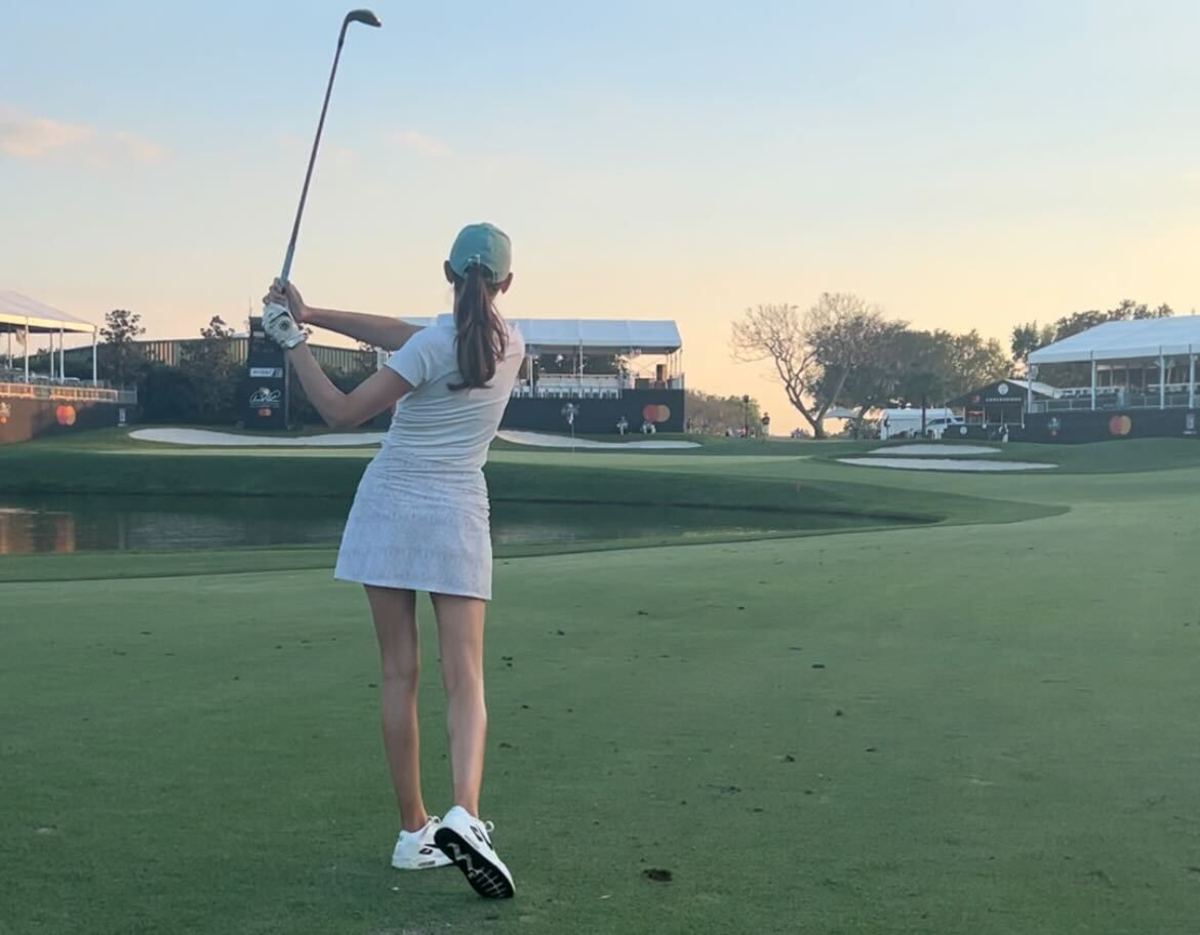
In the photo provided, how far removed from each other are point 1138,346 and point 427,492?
76535 millimetres

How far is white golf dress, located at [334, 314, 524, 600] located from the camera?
4246 millimetres

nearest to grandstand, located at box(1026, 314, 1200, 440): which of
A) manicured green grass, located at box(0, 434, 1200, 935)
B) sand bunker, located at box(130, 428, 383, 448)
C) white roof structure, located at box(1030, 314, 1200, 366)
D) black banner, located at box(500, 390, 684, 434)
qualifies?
A: white roof structure, located at box(1030, 314, 1200, 366)

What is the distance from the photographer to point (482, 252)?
431 cm

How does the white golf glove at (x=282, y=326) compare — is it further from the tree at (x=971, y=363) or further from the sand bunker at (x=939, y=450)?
the tree at (x=971, y=363)

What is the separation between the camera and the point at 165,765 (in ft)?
17.5

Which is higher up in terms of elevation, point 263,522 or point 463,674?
point 463,674

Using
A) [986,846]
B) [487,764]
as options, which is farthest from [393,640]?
[986,846]

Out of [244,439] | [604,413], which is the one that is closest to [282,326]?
[244,439]

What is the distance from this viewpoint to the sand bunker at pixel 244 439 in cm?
5534

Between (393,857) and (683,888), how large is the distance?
3.08 feet

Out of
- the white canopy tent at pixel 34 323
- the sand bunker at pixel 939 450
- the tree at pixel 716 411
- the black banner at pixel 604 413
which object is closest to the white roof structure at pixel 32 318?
the white canopy tent at pixel 34 323

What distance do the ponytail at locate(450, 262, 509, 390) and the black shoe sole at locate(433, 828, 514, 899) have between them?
1.40 meters

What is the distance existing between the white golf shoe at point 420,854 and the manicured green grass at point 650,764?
5 cm

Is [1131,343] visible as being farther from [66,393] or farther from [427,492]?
[427,492]
